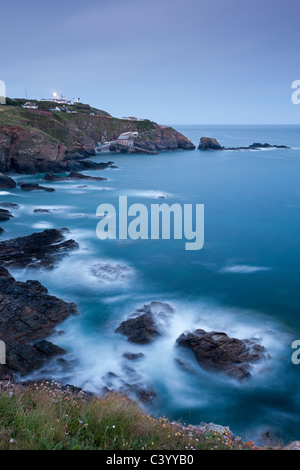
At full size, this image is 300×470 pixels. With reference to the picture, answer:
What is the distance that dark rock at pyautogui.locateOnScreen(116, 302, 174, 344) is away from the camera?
12681mm

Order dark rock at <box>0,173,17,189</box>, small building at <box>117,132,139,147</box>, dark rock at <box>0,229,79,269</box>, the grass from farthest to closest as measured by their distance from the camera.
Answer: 1. small building at <box>117,132,139,147</box>
2. dark rock at <box>0,173,17,189</box>
3. dark rock at <box>0,229,79,269</box>
4. the grass

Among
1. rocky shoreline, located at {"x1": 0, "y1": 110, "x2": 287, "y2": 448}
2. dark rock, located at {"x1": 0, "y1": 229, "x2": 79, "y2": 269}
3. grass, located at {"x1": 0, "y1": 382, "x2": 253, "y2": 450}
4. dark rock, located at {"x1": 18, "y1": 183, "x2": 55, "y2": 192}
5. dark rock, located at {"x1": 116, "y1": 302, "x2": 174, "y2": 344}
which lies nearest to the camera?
grass, located at {"x1": 0, "y1": 382, "x2": 253, "y2": 450}

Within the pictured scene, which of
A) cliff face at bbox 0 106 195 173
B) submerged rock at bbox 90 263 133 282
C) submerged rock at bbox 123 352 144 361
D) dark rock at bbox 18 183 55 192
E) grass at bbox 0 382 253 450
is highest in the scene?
cliff face at bbox 0 106 195 173

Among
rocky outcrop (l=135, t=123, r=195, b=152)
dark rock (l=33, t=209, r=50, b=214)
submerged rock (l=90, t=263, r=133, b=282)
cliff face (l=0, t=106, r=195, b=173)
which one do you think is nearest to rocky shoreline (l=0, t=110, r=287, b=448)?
submerged rock (l=90, t=263, r=133, b=282)

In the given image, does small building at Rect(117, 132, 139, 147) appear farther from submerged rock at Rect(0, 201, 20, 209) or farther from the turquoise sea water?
submerged rock at Rect(0, 201, 20, 209)

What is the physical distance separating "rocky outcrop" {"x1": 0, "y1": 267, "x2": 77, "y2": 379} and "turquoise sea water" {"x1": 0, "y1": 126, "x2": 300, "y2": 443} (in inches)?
19.8

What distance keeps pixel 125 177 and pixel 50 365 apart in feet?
135

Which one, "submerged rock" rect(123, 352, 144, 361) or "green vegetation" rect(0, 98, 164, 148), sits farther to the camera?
"green vegetation" rect(0, 98, 164, 148)

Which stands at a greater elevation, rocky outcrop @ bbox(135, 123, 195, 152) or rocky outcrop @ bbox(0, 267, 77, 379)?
rocky outcrop @ bbox(135, 123, 195, 152)

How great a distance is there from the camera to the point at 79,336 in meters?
12.9

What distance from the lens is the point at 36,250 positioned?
783 inches

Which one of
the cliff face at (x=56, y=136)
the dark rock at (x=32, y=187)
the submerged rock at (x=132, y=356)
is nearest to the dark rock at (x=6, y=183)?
the dark rock at (x=32, y=187)

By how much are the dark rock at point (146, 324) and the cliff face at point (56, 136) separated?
3691 cm

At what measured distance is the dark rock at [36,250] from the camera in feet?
60.1
